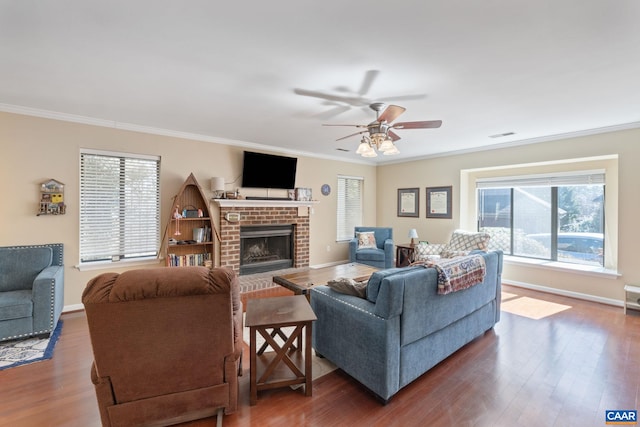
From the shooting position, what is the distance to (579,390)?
6.98 ft

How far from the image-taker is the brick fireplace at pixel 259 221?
462 cm

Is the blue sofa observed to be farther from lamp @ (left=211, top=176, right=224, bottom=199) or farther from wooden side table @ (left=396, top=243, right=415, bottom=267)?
wooden side table @ (left=396, top=243, right=415, bottom=267)

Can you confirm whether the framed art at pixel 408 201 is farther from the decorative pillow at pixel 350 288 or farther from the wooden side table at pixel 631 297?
the decorative pillow at pixel 350 288

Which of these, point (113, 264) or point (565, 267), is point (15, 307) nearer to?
point (113, 264)

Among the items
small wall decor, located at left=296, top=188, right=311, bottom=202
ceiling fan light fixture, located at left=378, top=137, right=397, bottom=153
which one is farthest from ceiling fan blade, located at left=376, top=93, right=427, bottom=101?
small wall decor, located at left=296, top=188, right=311, bottom=202

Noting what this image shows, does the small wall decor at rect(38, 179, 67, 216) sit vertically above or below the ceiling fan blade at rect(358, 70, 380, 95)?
below

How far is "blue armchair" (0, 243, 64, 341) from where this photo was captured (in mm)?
2660

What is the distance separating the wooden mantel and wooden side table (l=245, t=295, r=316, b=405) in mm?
2695

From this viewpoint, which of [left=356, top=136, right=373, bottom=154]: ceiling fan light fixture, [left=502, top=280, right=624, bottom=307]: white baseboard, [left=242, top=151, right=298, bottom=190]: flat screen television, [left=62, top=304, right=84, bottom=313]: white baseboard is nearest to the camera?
[left=356, top=136, right=373, bottom=154]: ceiling fan light fixture

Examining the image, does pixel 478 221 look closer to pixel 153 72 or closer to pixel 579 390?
pixel 579 390

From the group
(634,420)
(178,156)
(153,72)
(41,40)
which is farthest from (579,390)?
(178,156)

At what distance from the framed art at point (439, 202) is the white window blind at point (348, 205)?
159 cm

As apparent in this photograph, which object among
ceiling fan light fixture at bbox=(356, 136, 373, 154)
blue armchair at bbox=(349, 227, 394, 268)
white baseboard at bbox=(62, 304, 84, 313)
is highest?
ceiling fan light fixture at bbox=(356, 136, 373, 154)

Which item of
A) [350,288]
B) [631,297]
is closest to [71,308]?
[350,288]
